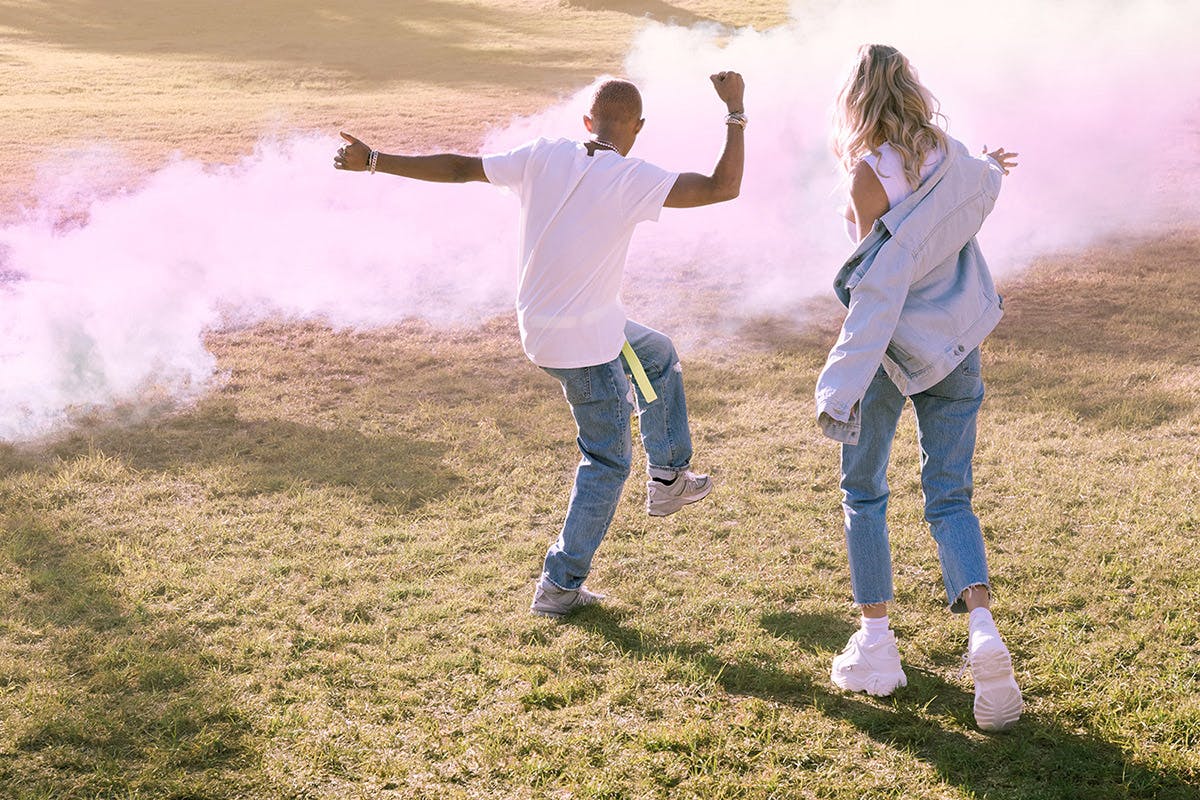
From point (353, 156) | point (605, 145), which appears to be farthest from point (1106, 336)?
point (353, 156)

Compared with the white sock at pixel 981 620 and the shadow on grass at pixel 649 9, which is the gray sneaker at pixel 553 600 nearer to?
the white sock at pixel 981 620

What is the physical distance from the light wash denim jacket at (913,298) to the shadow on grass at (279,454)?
2.71 m

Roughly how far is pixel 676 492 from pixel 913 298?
4.75ft

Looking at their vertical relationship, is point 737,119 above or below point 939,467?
above

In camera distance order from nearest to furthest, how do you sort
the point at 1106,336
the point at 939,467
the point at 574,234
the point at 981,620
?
the point at 981,620 < the point at 939,467 < the point at 574,234 < the point at 1106,336

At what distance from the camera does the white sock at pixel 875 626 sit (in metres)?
3.63

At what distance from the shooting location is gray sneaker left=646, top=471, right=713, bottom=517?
4.54 m

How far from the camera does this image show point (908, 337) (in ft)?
11.1

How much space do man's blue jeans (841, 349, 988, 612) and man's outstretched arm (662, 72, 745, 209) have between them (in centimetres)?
80

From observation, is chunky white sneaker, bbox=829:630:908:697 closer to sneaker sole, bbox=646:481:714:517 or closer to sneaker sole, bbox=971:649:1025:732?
sneaker sole, bbox=971:649:1025:732

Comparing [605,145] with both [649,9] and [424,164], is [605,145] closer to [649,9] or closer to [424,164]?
[424,164]

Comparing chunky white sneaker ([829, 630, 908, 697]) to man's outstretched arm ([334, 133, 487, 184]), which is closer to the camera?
chunky white sneaker ([829, 630, 908, 697])

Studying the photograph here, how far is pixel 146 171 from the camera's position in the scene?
12.9m

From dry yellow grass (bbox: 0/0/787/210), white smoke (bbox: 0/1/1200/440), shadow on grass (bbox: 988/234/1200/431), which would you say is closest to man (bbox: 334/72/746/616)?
shadow on grass (bbox: 988/234/1200/431)
